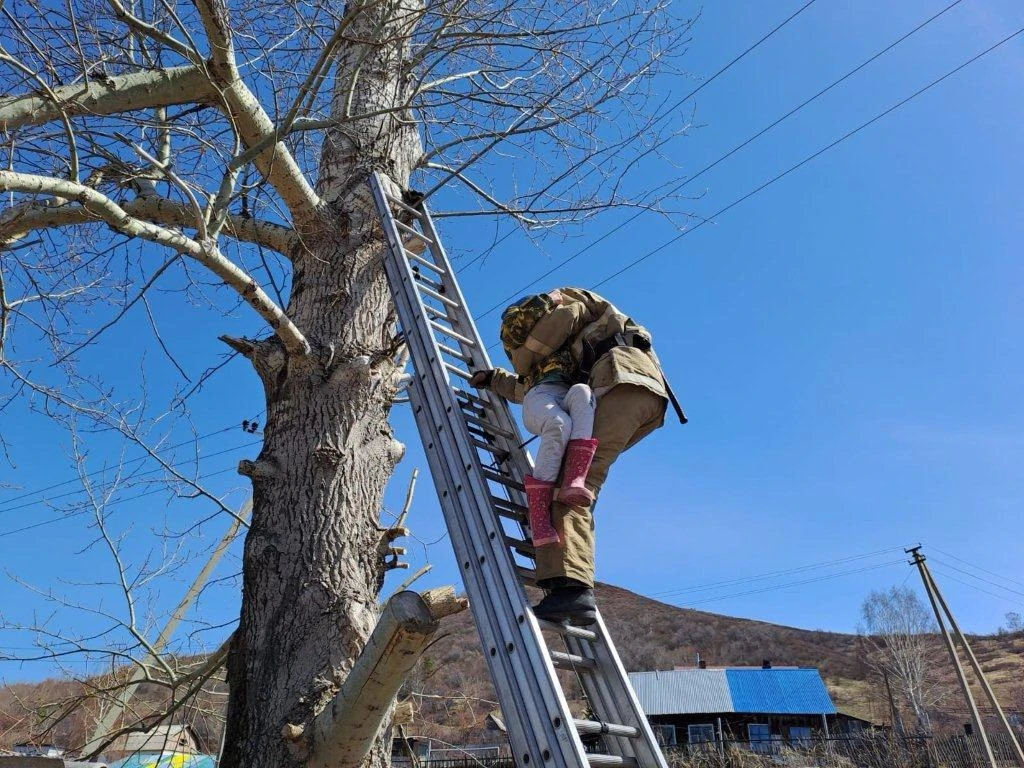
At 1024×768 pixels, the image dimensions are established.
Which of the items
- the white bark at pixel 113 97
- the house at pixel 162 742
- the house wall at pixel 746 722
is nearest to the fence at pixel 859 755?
the house at pixel 162 742

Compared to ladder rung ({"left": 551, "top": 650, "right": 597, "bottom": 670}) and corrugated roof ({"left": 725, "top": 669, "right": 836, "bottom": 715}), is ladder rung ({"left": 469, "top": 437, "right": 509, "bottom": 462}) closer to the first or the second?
ladder rung ({"left": 551, "top": 650, "right": 597, "bottom": 670})

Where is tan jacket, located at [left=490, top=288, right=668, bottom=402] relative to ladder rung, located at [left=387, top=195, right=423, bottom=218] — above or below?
below

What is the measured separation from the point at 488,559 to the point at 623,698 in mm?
674

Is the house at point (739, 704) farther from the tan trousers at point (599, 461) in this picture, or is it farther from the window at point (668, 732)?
the tan trousers at point (599, 461)

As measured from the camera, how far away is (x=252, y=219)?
4688mm

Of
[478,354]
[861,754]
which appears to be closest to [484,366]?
[478,354]

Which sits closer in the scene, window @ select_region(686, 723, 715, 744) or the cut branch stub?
the cut branch stub

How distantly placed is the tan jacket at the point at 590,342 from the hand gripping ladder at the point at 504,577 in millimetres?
382

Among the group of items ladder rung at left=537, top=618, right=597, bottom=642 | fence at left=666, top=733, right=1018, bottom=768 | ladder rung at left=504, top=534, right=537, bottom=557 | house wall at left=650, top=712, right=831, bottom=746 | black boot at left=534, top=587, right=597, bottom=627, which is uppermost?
ladder rung at left=504, top=534, right=537, bottom=557

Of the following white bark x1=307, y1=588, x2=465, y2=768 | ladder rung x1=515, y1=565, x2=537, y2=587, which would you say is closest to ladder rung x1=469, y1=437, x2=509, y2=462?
ladder rung x1=515, y1=565, x2=537, y2=587

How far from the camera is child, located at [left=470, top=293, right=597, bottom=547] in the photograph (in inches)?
112

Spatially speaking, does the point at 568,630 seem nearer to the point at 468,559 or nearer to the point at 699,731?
the point at 468,559

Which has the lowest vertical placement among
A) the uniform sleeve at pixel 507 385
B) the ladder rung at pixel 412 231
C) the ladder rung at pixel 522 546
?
the ladder rung at pixel 522 546

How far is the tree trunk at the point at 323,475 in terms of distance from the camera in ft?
9.45
